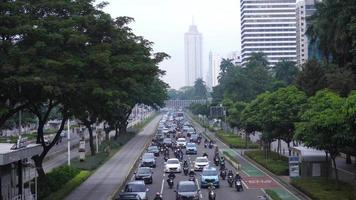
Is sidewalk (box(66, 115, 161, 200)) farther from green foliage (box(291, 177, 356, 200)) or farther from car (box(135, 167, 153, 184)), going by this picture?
green foliage (box(291, 177, 356, 200))

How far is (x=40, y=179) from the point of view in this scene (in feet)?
125

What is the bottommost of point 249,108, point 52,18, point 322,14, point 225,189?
point 225,189

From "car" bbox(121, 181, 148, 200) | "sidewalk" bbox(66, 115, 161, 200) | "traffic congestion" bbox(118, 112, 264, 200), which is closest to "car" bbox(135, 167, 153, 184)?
"traffic congestion" bbox(118, 112, 264, 200)

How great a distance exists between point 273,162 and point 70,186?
2089 centimetres

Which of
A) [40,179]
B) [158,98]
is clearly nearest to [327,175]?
[40,179]

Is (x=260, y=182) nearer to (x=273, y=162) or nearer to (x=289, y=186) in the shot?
(x=289, y=186)

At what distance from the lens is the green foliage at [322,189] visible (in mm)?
32628

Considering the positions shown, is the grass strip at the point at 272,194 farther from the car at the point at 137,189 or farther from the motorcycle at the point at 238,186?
the car at the point at 137,189

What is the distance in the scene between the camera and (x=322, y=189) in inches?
1396

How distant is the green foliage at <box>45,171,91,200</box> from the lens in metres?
34.5

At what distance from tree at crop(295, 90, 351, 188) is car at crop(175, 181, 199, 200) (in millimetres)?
7366

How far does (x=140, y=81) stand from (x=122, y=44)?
235cm

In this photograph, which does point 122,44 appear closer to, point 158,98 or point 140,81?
point 140,81

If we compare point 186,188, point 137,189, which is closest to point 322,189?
point 186,188
